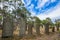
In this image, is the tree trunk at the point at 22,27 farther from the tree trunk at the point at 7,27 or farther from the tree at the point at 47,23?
the tree at the point at 47,23

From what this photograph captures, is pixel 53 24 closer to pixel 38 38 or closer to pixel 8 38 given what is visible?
pixel 38 38

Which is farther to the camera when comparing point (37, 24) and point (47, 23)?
point (47, 23)

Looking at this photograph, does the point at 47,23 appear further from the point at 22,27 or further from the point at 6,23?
the point at 6,23

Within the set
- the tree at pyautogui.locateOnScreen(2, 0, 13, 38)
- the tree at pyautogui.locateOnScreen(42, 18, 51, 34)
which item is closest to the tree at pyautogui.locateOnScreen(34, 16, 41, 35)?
the tree at pyautogui.locateOnScreen(42, 18, 51, 34)

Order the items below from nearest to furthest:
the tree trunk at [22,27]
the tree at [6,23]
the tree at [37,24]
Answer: the tree at [6,23] → the tree trunk at [22,27] → the tree at [37,24]

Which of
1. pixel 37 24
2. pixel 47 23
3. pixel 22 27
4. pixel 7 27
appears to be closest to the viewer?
pixel 7 27

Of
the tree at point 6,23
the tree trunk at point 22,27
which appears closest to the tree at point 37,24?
the tree trunk at point 22,27

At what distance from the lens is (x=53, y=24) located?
25.0ft

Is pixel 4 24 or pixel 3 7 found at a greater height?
pixel 3 7

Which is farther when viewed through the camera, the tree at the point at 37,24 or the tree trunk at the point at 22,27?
the tree at the point at 37,24

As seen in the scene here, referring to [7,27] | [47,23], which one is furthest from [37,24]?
[7,27]

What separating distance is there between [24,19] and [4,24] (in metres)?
1.03

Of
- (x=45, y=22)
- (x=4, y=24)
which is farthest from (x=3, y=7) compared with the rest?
(x=45, y=22)

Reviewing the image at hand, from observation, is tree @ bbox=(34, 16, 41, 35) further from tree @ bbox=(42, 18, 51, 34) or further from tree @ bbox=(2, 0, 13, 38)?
tree @ bbox=(2, 0, 13, 38)
